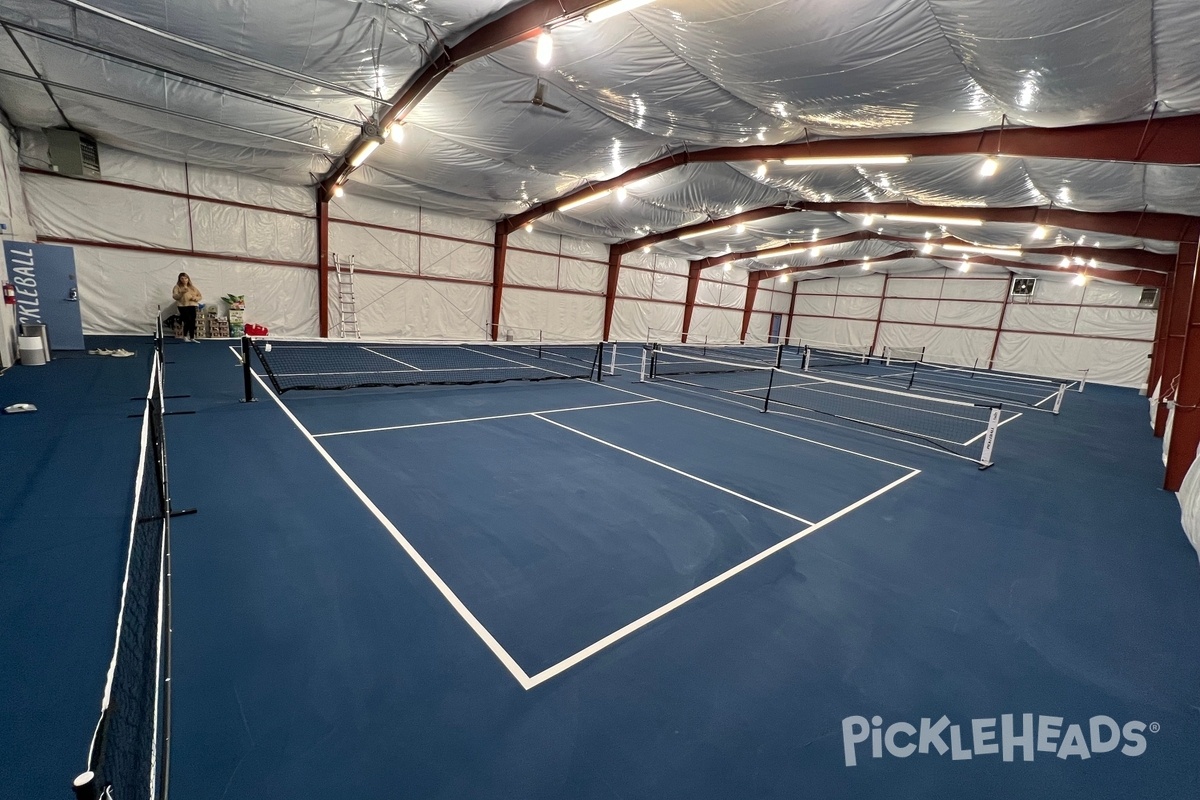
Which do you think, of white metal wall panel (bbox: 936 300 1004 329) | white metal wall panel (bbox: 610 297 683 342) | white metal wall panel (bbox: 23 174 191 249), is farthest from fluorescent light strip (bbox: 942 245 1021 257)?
white metal wall panel (bbox: 23 174 191 249)

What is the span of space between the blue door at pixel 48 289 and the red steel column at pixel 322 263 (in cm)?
676

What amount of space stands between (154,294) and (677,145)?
55.0 ft

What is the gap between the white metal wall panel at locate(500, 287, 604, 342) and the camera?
2331 centimetres

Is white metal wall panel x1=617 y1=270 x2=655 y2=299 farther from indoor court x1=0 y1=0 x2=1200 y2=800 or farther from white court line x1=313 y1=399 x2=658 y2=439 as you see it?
white court line x1=313 y1=399 x2=658 y2=439

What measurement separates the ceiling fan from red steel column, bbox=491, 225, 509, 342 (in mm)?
12295

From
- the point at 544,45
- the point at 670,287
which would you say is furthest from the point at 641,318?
the point at 544,45

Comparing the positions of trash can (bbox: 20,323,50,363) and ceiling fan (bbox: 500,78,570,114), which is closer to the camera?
ceiling fan (bbox: 500,78,570,114)

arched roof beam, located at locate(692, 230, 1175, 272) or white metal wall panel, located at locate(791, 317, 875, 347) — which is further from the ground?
arched roof beam, located at locate(692, 230, 1175, 272)

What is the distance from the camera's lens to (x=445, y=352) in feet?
60.1

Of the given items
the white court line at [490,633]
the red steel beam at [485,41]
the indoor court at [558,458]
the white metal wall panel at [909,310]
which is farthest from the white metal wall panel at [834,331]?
the white court line at [490,633]

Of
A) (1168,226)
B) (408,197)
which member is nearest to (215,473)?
(408,197)

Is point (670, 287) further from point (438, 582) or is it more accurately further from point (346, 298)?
point (438, 582)

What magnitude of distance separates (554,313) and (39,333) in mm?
17923

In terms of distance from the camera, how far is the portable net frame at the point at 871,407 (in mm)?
9914
